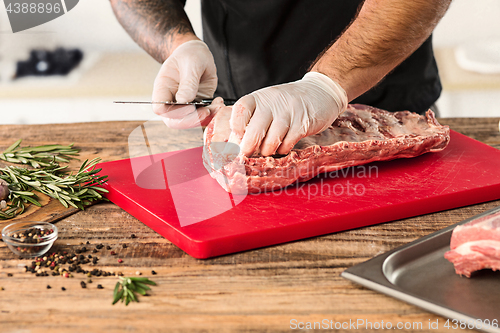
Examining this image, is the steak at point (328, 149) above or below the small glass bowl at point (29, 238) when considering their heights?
below

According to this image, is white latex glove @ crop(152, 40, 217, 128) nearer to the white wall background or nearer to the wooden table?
the wooden table

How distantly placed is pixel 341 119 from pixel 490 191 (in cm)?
84

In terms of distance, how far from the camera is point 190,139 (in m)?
3.14

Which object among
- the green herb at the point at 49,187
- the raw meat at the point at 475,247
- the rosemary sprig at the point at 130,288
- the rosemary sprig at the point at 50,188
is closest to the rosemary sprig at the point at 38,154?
the green herb at the point at 49,187

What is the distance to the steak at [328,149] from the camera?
2.19m

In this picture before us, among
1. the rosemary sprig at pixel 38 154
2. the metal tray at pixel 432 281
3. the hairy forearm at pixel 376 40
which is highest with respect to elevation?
the hairy forearm at pixel 376 40

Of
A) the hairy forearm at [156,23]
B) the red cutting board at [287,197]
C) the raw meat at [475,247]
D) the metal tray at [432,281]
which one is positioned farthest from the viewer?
the hairy forearm at [156,23]

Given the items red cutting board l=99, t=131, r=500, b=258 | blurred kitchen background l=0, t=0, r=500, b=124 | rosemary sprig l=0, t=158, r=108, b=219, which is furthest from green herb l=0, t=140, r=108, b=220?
blurred kitchen background l=0, t=0, r=500, b=124

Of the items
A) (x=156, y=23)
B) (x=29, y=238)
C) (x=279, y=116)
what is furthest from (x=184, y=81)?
(x=29, y=238)

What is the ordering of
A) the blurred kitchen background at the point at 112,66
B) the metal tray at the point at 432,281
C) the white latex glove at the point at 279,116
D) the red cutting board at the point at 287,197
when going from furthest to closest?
the blurred kitchen background at the point at 112,66, the white latex glove at the point at 279,116, the red cutting board at the point at 287,197, the metal tray at the point at 432,281

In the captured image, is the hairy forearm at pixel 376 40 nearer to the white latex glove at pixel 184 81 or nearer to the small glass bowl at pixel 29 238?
the white latex glove at pixel 184 81

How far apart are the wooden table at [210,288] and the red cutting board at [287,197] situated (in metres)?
0.05

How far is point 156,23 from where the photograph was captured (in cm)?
341

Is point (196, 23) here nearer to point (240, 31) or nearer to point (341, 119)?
point (240, 31)
